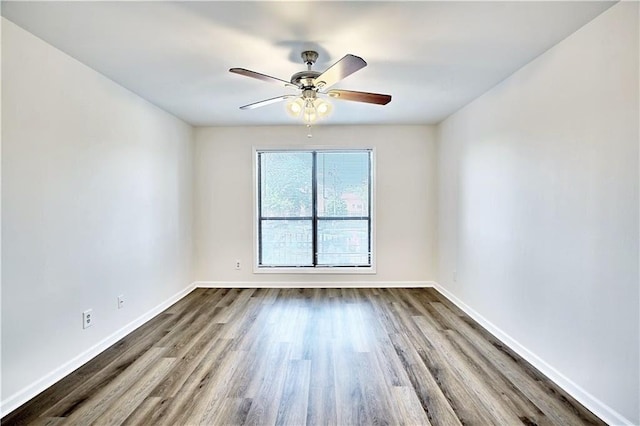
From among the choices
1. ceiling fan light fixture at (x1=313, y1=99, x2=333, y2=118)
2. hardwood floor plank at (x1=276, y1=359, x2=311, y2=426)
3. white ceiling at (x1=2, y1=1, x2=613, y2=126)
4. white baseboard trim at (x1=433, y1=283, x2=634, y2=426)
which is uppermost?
white ceiling at (x1=2, y1=1, x2=613, y2=126)

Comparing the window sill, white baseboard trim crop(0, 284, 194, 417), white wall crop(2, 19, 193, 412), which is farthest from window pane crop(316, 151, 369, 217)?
white baseboard trim crop(0, 284, 194, 417)

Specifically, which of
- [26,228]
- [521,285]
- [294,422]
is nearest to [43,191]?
[26,228]

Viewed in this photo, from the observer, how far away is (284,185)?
484cm

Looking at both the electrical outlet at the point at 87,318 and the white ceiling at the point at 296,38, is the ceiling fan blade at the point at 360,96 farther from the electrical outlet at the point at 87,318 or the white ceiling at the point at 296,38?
the electrical outlet at the point at 87,318

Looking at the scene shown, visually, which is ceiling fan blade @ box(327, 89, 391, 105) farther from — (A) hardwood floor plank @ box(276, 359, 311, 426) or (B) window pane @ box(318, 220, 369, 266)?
(B) window pane @ box(318, 220, 369, 266)

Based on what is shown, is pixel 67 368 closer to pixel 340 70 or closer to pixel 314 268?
pixel 340 70

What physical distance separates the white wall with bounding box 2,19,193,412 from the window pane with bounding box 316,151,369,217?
7.42 ft

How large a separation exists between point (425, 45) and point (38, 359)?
3.41 m

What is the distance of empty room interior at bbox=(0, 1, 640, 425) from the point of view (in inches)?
73.1

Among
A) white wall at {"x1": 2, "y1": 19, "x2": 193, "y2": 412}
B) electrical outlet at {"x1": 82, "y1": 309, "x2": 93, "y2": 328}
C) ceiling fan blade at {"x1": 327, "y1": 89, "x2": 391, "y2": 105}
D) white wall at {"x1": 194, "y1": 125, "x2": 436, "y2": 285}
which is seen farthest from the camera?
white wall at {"x1": 194, "y1": 125, "x2": 436, "y2": 285}

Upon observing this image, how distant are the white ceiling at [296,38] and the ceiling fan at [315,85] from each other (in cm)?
20

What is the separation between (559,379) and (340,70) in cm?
255

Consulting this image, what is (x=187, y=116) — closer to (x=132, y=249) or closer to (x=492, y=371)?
(x=132, y=249)

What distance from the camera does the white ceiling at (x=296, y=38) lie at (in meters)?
1.84
